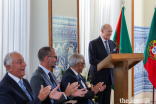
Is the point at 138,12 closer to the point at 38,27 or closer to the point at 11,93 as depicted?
the point at 38,27

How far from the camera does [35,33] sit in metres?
3.90

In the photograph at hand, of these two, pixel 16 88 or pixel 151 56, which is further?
pixel 151 56

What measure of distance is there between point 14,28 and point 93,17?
2254 mm

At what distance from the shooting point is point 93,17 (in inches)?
199

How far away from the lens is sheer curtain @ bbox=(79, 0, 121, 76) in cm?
479

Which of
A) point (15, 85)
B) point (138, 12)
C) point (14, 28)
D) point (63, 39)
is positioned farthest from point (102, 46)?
point (138, 12)

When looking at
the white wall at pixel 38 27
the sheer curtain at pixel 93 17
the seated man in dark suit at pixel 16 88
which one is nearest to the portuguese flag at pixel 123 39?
the sheer curtain at pixel 93 17

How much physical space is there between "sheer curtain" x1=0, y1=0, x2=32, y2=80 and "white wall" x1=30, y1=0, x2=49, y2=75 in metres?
0.22

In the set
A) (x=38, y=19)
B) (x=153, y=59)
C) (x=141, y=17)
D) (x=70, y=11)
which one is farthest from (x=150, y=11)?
(x=38, y=19)

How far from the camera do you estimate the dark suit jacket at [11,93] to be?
1.97 meters

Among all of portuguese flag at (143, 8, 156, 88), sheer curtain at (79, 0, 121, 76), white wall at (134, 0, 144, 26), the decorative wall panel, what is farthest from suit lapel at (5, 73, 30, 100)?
white wall at (134, 0, 144, 26)

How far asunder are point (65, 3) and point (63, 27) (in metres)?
0.54

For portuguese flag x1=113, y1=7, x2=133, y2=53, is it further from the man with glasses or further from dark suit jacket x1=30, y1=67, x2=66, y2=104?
dark suit jacket x1=30, y1=67, x2=66, y2=104

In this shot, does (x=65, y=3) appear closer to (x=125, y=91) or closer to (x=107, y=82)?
(x=107, y=82)
